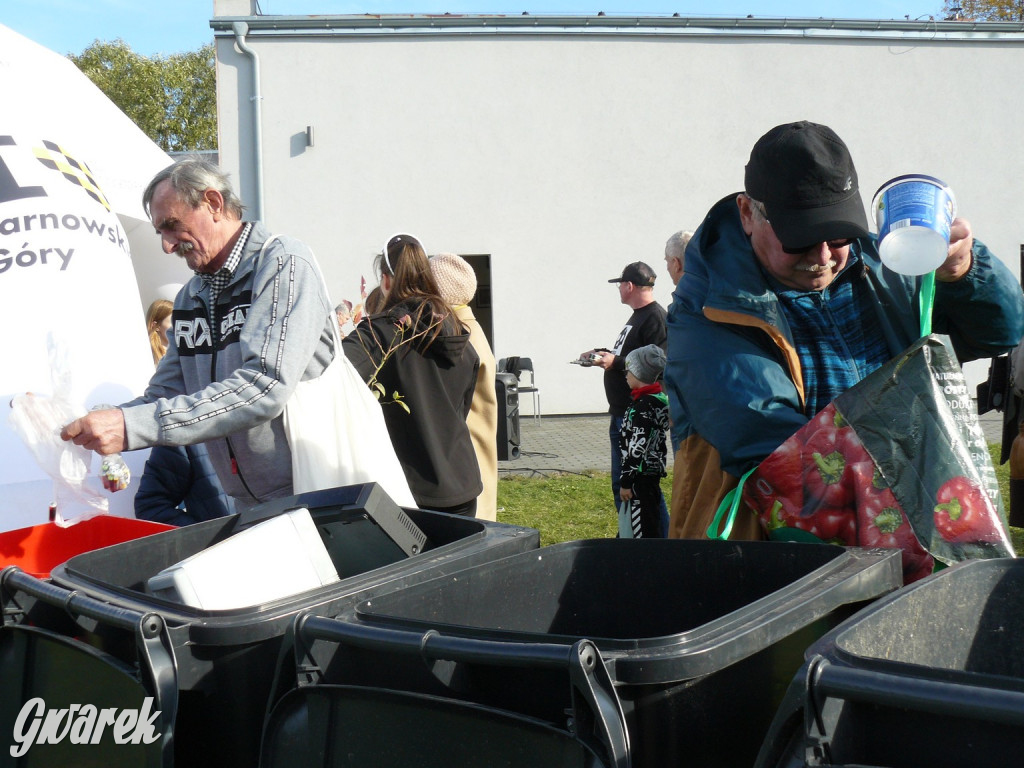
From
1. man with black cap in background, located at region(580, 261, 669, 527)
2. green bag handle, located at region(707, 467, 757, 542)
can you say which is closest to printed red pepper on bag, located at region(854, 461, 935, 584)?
green bag handle, located at region(707, 467, 757, 542)

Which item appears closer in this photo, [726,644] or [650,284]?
[726,644]

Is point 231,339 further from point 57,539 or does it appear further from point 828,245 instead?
point 828,245

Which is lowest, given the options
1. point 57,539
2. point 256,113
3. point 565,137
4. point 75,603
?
point 57,539

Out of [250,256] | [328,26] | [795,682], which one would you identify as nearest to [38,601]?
[250,256]

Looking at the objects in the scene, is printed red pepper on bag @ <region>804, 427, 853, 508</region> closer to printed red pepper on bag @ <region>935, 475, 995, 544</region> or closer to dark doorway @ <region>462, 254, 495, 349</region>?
printed red pepper on bag @ <region>935, 475, 995, 544</region>

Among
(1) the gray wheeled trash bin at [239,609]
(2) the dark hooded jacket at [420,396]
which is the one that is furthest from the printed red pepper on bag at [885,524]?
(2) the dark hooded jacket at [420,396]

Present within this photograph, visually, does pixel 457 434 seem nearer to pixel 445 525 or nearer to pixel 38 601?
pixel 445 525

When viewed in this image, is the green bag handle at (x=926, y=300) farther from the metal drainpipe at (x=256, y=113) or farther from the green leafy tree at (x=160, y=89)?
the green leafy tree at (x=160, y=89)

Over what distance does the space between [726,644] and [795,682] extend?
0.70ft

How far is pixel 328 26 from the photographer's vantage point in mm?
12594

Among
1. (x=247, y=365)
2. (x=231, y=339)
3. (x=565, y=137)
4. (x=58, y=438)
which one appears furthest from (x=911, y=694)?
(x=565, y=137)

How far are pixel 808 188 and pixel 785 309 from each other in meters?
0.26

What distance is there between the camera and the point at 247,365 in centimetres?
250

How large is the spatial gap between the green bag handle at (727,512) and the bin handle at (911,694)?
2.48 ft
